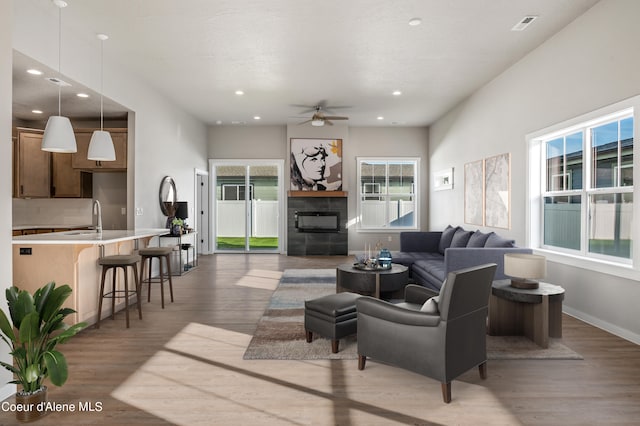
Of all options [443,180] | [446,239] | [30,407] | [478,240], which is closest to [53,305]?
[30,407]

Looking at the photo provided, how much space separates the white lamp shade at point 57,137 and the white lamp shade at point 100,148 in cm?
53

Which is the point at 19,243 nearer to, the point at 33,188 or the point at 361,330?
the point at 33,188

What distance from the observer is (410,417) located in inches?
86.0

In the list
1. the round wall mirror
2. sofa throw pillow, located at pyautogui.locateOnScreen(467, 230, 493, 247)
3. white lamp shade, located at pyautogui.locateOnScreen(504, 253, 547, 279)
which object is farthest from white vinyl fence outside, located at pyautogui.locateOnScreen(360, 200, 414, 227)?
white lamp shade, located at pyautogui.locateOnScreen(504, 253, 547, 279)

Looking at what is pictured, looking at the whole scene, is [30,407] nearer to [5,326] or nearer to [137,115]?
[5,326]

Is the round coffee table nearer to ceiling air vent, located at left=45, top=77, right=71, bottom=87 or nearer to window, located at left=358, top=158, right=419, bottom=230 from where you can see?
ceiling air vent, located at left=45, top=77, right=71, bottom=87

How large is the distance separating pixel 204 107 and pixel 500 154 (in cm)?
558

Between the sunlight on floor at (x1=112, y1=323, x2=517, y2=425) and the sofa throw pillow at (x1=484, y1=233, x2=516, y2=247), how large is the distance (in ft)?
8.07

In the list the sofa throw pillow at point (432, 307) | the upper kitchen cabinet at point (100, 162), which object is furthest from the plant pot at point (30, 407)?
the upper kitchen cabinet at point (100, 162)

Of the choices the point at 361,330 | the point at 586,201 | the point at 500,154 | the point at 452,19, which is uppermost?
the point at 452,19

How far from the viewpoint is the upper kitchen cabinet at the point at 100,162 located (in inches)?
221

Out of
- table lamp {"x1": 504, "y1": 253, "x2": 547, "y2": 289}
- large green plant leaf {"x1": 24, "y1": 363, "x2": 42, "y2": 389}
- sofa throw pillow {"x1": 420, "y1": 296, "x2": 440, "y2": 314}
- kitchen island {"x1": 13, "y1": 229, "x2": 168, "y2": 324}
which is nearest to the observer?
large green plant leaf {"x1": 24, "y1": 363, "x2": 42, "y2": 389}

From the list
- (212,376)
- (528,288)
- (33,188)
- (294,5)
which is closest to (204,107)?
(33,188)

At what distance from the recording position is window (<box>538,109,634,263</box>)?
141 inches
